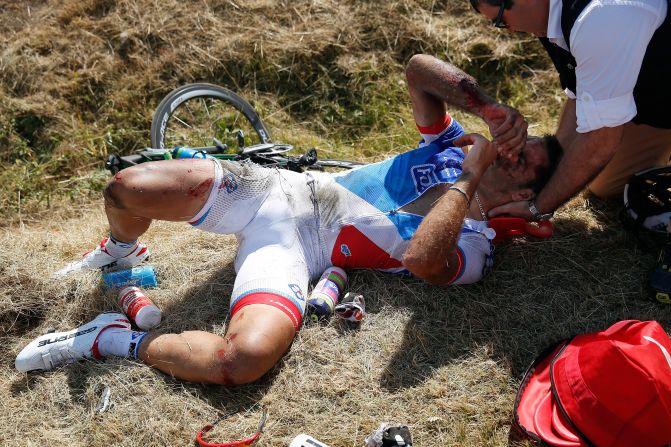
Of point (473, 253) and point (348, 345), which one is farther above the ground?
point (473, 253)

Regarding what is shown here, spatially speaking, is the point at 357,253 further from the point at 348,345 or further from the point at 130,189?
the point at 130,189

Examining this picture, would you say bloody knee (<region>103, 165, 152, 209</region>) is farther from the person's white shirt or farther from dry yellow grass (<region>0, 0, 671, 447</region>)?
the person's white shirt

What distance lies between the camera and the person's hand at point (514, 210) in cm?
359

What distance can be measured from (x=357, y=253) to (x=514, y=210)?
0.93 meters

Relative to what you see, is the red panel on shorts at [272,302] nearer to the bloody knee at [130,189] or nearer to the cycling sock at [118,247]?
the bloody knee at [130,189]

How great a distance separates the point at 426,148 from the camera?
378 cm

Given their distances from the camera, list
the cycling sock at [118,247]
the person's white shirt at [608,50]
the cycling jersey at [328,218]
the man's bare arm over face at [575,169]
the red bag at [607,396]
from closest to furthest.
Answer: the red bag at [607,396] → the person's white shirt at [608,50] → the man's bare arm over face at [575,169] → the cycling jersey at [328,218] → the cycling sock at [118,247]

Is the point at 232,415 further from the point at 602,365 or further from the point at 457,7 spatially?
the point at 457,7

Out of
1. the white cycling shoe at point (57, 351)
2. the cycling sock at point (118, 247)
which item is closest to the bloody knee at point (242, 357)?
the white cycling shoe at point (57, 351)

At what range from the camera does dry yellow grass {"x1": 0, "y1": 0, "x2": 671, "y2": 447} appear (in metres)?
3.01

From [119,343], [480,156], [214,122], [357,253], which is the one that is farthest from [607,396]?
[214,122]

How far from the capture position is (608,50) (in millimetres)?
2920

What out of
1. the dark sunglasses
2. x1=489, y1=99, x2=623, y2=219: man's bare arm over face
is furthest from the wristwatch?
the dark sunglasses

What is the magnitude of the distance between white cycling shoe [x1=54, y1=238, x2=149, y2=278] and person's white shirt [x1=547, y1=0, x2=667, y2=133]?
264 cm
